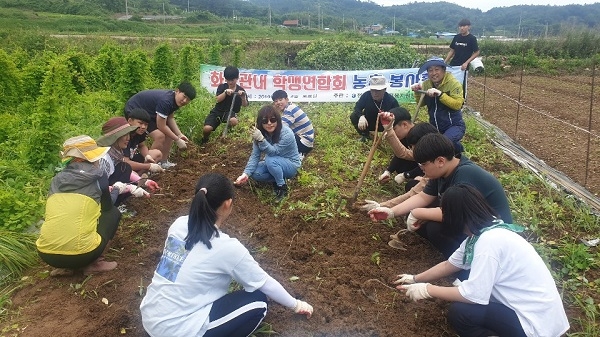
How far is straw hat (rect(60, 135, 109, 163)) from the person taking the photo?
3025 mm

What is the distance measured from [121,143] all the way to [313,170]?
2.27m

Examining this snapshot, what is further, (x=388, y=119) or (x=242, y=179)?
(x=242, y=179)

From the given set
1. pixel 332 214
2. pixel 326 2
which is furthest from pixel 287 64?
pixel 326 2

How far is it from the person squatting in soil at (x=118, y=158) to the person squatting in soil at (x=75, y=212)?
1.11 ft

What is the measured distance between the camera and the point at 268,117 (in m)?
4.32

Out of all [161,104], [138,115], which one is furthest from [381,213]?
[161,104]

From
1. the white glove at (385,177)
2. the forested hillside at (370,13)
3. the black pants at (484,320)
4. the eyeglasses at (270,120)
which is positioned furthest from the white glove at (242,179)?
the forested hillside at (370,13)

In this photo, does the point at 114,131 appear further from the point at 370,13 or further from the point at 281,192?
the point at 370,13

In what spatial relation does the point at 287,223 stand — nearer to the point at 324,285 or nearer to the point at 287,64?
the point at 324,285

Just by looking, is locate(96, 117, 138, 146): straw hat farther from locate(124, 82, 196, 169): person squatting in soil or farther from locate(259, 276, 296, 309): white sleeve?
locate(259, 276, 296, 309): white sleeve

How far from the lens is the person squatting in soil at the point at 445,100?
4848 mm

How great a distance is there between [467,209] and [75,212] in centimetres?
235

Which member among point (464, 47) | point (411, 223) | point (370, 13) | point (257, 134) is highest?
point (370, 13)

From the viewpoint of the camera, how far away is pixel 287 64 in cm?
1600
